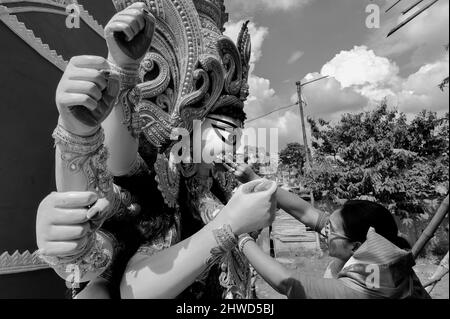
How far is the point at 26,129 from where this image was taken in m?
1.06

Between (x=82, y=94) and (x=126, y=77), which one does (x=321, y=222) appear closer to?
(x=126, y=77)

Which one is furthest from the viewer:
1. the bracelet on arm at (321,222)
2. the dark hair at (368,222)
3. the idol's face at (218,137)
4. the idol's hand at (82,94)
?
the bracelet on arm at (321,222)

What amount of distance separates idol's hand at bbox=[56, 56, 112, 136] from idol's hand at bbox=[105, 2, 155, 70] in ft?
0.32

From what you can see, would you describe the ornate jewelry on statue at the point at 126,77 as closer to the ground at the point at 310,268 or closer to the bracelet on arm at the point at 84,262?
the bracelet on arm at the point at 84,262

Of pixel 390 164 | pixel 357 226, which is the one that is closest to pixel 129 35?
pixel 357 226

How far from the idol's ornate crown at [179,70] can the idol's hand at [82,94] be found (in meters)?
0.40

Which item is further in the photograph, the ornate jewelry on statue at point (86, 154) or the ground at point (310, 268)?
the ground at point (310, 268)

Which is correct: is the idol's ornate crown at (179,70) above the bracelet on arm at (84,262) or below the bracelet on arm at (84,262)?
above

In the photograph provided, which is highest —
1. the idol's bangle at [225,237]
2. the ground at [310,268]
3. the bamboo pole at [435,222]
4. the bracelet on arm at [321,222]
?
the bamboo pole at [435,222]

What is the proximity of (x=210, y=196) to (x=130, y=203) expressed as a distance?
0.43 meters

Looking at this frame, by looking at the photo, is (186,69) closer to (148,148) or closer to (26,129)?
(148,148)

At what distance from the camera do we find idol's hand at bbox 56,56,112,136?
71cm

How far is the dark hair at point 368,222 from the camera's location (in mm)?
1143

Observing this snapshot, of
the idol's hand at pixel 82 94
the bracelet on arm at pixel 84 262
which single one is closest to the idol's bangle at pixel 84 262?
the bracelet on arm at pixel 84 262
